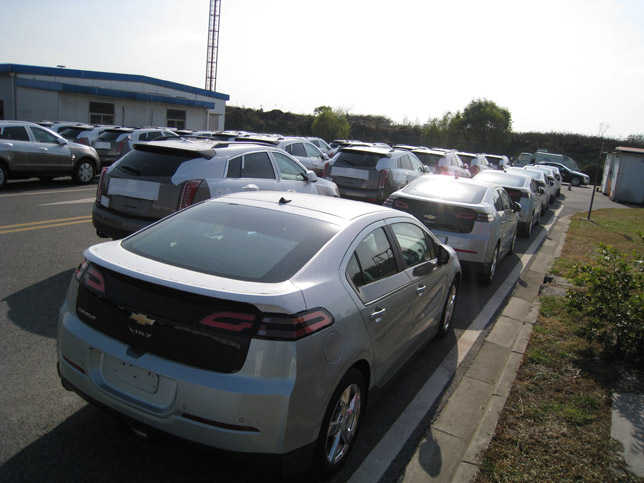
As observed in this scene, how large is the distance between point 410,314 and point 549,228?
13.3m

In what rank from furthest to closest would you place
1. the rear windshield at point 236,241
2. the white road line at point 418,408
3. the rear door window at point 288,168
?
the rear door window at point 288,168 → the white road line at point 418,408 → the rear windshield at point 236,241

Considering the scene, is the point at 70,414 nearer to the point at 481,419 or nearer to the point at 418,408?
the point at 418,408

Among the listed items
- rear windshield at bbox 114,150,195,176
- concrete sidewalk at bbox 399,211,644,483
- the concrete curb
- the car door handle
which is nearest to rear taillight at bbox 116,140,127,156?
rear windshield at bbox 114,150,195,176

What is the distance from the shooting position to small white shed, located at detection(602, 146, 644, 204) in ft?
93.4

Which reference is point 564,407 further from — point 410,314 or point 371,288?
point 371,288

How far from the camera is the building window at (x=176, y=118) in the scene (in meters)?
36.1

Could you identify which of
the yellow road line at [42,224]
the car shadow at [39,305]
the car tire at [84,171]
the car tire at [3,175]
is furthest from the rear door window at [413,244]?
the car tire at [84,171]

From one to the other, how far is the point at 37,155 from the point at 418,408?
45.4 feet

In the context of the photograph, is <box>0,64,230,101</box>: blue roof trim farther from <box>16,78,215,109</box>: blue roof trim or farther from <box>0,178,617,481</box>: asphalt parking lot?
<box>0,178,617,481</box>: asphalt parking lot

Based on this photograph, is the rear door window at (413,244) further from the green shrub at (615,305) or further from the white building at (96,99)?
the white building at (96,99)

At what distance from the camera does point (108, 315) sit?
3.00m

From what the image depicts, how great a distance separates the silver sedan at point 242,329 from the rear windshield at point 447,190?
482cm

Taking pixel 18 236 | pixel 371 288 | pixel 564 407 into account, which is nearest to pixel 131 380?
pixel 371 288

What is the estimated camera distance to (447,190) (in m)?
8.74
